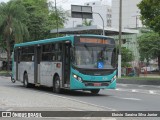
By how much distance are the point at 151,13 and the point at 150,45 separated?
40.9 metres

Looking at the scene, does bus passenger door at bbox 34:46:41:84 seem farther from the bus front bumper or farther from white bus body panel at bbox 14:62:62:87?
the bus front bumper

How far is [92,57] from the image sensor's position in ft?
69.5

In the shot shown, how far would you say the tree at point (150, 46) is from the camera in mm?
74438

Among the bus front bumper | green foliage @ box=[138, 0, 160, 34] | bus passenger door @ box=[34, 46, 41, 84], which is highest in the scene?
green foliage @ box=[138, 0, 160, 34]

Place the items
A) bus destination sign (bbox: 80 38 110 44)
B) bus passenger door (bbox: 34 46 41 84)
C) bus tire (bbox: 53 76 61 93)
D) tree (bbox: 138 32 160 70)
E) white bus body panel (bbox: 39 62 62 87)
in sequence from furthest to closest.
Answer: tree (bbox: 138 32 160 70) < bus passenger door (bbox: 34 46 41 84) < white bus body panel (bbox: 39 62 62 87) < bus tire (bbox: 53 76 61 93) < bus destination sign (bbox: 80 38 110 44)

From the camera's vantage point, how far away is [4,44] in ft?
237

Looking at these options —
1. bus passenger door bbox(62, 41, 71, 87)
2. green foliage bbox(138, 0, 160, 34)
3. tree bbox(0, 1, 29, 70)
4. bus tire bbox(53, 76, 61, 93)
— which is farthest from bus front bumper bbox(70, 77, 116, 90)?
tree bbox(0, 1, 29, 70)

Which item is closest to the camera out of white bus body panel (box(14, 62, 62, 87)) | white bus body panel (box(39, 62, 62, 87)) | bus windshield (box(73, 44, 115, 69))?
bus windshield (box(73, 44, 115, 69))

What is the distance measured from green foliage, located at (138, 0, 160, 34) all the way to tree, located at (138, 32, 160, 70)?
3899 cm

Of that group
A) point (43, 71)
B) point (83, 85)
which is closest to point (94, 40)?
point (83, 85)

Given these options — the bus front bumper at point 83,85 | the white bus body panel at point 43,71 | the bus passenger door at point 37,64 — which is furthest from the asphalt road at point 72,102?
the bus passenger door at point 37,64

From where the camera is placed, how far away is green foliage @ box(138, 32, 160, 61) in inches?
2931

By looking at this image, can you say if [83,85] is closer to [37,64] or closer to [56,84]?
[56,84]

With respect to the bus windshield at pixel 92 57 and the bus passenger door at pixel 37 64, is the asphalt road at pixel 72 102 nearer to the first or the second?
the bus windshield at pixel 92 57
